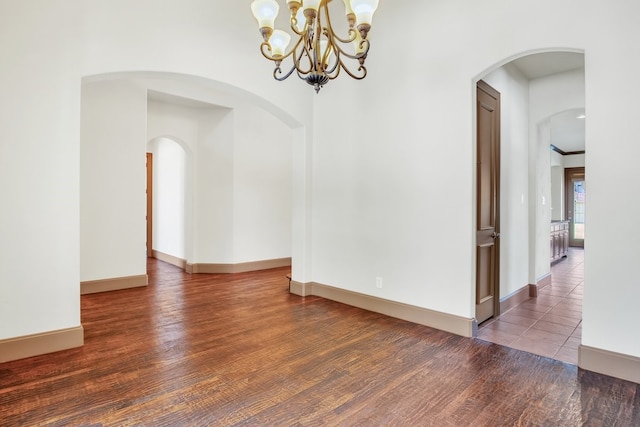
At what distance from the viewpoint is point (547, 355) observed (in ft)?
9.59

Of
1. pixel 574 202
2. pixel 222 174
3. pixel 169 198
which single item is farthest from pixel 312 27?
pixel 574 202

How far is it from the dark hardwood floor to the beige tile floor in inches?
9.0

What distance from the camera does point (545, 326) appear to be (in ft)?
12.0

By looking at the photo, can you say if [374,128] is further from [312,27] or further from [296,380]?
[296,380]

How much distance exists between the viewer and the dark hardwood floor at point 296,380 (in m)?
2.04

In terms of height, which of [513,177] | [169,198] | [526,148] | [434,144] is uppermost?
[526,148]

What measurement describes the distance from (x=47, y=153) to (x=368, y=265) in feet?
11.1

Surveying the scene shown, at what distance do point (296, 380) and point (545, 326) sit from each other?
9.27 feet

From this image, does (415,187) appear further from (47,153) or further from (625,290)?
(47,153)

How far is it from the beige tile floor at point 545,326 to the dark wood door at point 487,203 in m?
0.23

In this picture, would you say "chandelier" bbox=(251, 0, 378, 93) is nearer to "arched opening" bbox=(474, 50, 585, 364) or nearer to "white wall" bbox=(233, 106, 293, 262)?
"arched opening" bbox=(474, 50, 585, 364)

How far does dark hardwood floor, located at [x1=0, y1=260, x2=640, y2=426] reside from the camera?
2.04m

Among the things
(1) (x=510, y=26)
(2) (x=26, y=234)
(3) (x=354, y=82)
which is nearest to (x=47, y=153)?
(2) (x=26, y=234)

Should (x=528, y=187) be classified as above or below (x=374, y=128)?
below
